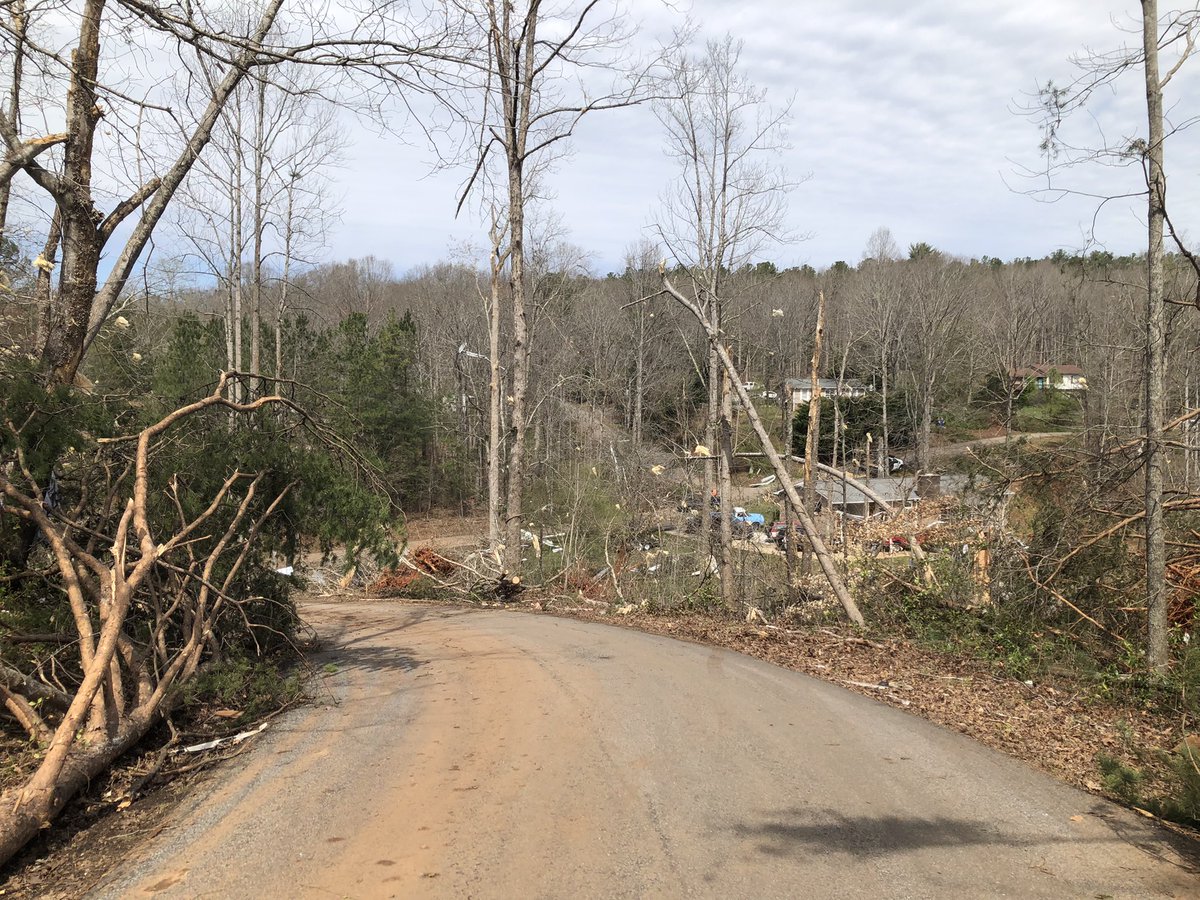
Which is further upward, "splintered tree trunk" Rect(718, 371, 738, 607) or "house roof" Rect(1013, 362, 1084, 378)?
"house roof" Rect(1013, 362, 1084, 378)

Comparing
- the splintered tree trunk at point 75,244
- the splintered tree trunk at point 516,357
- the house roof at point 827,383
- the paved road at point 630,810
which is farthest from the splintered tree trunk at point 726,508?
the house roof at point 827,383

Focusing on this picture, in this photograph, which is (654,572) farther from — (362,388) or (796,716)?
(362,388)

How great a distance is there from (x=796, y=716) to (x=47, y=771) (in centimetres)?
528

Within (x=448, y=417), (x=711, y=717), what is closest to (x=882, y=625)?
(x=711, y=717)

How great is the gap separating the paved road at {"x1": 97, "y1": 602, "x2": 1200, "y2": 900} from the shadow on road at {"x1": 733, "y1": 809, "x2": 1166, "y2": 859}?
0.05 feet

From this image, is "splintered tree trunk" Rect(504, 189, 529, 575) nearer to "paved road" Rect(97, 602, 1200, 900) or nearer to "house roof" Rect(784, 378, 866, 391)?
"paved road" Rect(97, 602, 1200, 900)

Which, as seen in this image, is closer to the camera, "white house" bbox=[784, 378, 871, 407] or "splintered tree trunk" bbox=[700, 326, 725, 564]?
"splintered tree trunk" bbox=[700, 326, 725, 564]

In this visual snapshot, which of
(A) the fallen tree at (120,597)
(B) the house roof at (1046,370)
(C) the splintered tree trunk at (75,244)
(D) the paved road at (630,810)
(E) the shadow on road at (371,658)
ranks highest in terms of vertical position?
(B) the house roof at (1046,370)

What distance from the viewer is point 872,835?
4312 millimetres

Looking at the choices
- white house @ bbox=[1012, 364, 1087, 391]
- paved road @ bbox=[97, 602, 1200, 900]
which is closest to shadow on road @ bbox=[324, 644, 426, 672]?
paved road @ bbox=[97, 602, 1200, 900]

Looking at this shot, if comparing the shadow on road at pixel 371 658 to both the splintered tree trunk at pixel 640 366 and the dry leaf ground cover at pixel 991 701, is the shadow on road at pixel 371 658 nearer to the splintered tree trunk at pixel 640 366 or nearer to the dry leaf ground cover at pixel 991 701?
the dry leaf ground cover at pixel 991 701

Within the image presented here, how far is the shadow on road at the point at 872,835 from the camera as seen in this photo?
4.14 metres

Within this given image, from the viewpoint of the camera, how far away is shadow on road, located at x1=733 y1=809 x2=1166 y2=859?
13.6 feet

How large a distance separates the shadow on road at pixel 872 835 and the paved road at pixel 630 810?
1cm
